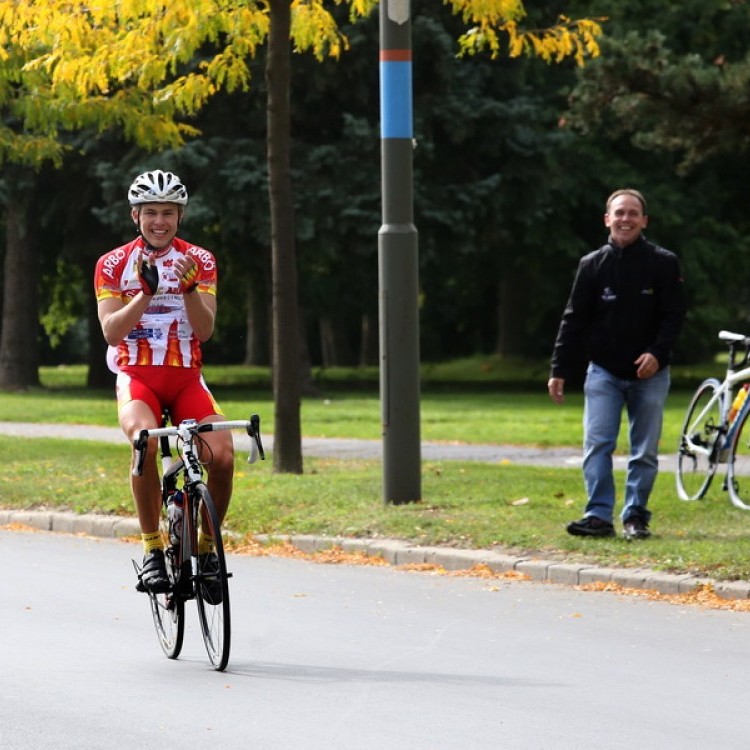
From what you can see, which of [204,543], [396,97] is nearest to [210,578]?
[204,543]

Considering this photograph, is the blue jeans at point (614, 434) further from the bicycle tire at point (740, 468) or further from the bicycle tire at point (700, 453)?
the bicycle tire at point (700, 453)

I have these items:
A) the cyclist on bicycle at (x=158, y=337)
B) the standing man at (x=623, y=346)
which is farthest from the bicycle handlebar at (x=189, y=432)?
the standing man at (x=623, y=346)

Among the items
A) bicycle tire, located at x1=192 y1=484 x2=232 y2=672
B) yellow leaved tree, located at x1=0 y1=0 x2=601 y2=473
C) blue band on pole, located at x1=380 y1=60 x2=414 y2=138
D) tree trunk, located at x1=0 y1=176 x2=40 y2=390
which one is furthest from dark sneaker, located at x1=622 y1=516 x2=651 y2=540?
tree trunk, located at x1=0 y1=176 x2=40 y2=390

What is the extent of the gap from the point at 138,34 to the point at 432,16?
48.0ft

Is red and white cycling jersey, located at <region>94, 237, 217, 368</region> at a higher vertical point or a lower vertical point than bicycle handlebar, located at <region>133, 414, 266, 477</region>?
higher

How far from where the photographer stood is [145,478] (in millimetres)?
7773

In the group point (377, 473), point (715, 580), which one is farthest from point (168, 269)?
point (377, 473)

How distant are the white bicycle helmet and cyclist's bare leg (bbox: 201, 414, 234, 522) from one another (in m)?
A: 0.91

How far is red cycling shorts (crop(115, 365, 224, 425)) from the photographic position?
7.77m

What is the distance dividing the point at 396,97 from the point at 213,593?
19.2 feet

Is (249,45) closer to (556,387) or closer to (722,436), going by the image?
(722,436)

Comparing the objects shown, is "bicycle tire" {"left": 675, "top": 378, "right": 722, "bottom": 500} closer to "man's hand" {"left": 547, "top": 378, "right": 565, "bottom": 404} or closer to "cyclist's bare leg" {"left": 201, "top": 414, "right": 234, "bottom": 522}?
"man's hand" {"left": 547, "top": 378, "right": 565, "bottom": 404}

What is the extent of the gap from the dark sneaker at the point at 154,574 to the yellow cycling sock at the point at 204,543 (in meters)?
0.25

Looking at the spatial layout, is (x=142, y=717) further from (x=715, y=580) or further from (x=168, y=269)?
→ (x=715, y=580)
